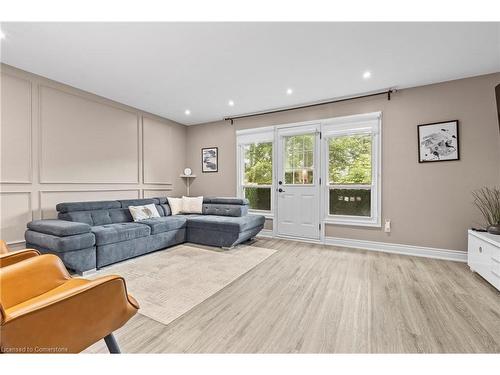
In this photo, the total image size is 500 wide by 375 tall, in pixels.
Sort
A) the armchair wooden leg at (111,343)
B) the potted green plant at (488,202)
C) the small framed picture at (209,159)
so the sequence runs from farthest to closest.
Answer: the small framed picture at (209,159), the potted green plant at (488,202), the armchair wooden leg at (111,343)

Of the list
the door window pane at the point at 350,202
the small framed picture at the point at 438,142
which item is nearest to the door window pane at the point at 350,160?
the door window pane at the point at 350,202

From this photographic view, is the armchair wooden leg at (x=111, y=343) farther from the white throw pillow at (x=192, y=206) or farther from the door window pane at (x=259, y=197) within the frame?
the door window pane at (x=259, y=197)

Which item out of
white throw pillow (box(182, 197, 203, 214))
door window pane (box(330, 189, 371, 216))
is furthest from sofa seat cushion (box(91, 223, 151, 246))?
door window pane (box(330, 189, 371, 216))

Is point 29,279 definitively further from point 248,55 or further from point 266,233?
point 266,233

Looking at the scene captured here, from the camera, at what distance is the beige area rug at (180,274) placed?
6.70 feet

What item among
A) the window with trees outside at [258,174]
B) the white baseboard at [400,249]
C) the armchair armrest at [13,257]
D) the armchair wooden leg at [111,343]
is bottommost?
the white baseboard at [400,249]

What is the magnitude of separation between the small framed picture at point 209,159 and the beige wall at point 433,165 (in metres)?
2.57

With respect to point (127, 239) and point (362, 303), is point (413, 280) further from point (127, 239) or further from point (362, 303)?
point (127, 239)

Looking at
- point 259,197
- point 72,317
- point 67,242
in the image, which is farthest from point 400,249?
point 67,242

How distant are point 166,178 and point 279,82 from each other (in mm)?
3330

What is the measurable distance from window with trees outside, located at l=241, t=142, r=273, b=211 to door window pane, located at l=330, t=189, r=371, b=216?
132 cm

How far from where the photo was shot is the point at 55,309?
2.94ft

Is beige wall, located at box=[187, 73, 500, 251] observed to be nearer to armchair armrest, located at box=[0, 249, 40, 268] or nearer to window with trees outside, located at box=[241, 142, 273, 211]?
window with trees outside, located at box=[241, 142, 273, 211]

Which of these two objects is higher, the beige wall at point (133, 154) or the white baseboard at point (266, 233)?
the beige wall at point (133, 154)
